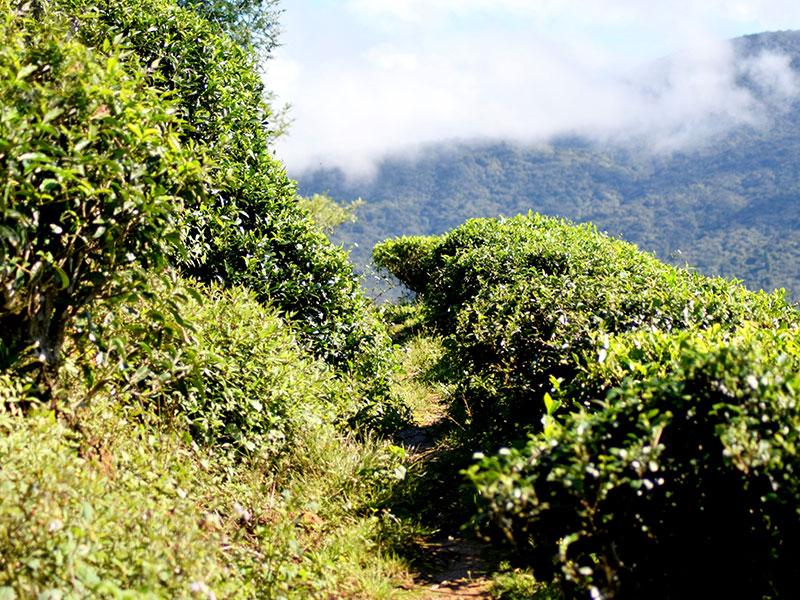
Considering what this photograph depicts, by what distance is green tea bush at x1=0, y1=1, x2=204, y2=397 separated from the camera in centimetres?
270

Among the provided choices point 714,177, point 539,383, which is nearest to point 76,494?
point 539,383

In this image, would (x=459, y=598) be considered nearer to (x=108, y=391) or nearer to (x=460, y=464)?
(x=460, y=464)

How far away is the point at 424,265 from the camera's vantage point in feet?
49.6

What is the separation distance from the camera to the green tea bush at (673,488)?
2211 millimetres

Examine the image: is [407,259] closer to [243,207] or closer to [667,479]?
[243,207]

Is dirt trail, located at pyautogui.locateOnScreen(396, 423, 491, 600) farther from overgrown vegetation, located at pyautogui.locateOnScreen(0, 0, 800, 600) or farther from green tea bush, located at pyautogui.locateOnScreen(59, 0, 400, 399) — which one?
green tea bush, located at pyautogui.locateOnScreen(59, 0, 400, 399)

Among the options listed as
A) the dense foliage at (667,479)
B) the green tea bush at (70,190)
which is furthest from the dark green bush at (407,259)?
the dense foliage at (667,479)

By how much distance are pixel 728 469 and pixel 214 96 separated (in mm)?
5265

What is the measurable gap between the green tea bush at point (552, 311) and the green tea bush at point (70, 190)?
2297 millimetres

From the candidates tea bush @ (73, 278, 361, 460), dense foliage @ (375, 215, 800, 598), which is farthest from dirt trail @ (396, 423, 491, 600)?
tea bush @ (73, 278, 361, 460)

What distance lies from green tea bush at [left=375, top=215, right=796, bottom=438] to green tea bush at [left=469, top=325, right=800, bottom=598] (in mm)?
672

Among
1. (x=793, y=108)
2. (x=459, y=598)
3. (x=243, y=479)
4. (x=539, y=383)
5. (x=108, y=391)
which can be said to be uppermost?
(x=793, y=108)

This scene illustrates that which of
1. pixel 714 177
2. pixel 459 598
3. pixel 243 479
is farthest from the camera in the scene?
pixel 714 177

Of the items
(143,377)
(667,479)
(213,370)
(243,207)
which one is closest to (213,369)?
(213,370)
